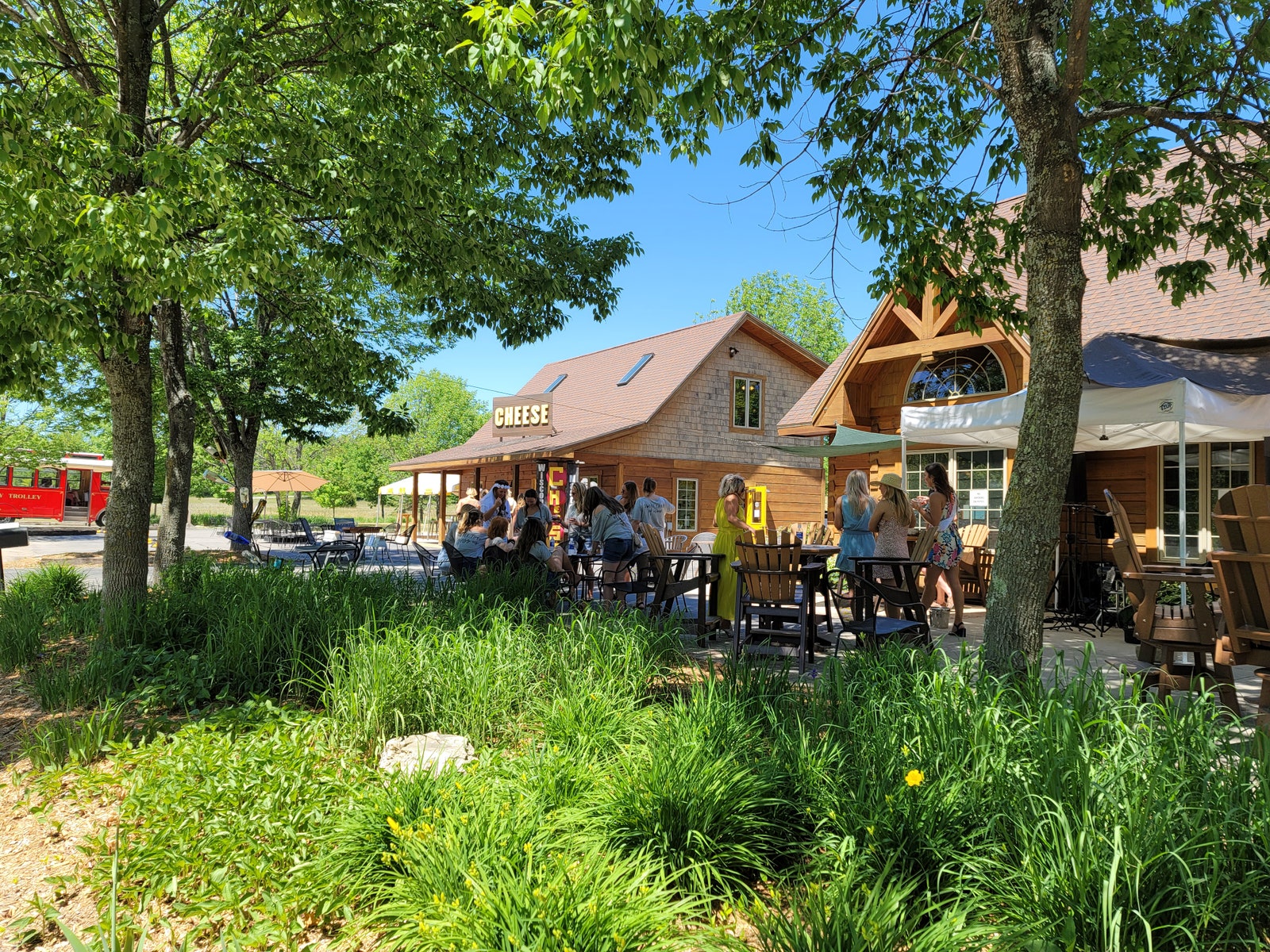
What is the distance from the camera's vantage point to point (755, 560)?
6258 mm

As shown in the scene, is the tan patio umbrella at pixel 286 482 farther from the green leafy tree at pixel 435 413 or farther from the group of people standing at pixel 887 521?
the green leafy tree at pixel 435 413

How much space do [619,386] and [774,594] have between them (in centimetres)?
1883

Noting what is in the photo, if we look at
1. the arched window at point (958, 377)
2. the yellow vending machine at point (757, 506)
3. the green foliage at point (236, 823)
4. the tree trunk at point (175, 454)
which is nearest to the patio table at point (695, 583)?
the green foliage at point (236, 823)

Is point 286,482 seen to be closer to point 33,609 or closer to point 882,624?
point 33,609

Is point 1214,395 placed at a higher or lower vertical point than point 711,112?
lower

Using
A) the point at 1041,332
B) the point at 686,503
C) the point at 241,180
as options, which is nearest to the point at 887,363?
the point at 686,503

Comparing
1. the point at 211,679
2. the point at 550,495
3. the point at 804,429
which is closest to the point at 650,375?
the point at 550,495

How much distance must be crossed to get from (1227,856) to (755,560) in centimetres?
409

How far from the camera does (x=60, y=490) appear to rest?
3234 cm

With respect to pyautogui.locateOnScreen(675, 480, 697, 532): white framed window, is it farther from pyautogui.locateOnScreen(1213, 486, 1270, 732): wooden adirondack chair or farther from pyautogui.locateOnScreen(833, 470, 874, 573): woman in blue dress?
pyautogui.locateOnScreen(1213, 486, 1270, 732): wooden adirondack chair

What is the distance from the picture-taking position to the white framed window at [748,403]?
77.4 feet

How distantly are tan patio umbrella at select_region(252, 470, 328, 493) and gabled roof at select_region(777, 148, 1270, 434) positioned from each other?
21718 millimetres

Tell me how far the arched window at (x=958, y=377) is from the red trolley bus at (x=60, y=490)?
29.7 m

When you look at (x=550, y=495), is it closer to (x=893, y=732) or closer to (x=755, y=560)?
(x=755, y=560)
